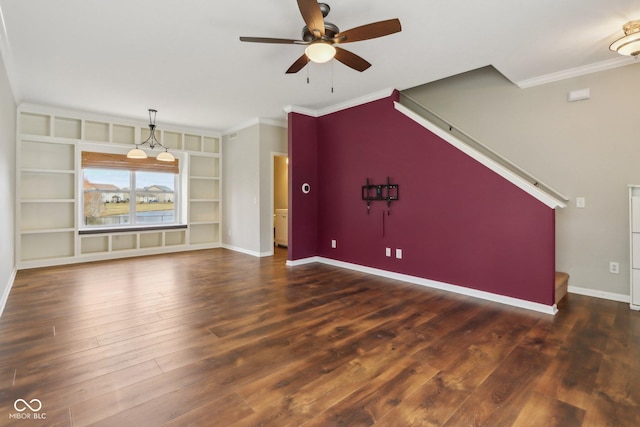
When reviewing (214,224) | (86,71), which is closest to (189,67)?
(86,71)

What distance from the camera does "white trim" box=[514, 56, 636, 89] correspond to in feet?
11.1

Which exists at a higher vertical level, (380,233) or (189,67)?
(189,67)

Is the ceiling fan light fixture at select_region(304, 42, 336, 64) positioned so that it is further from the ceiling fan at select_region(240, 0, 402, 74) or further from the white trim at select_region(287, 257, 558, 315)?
the white trim at select_region(287, 257, 558, 315)

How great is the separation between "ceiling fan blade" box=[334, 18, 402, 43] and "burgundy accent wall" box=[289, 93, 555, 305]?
199cm

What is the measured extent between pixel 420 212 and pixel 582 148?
1970 millimetres

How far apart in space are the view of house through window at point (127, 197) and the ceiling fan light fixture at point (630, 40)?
285 inches

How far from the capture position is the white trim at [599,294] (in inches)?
135

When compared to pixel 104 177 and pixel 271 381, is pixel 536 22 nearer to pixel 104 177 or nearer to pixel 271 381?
pixel 271 381

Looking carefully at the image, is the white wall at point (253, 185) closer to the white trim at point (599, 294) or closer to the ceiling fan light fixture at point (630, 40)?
the white trim at point (599, 294)

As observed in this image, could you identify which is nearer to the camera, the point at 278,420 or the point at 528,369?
the point at 278,420

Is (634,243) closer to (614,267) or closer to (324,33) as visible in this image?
(614,267)

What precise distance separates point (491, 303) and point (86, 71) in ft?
18.1

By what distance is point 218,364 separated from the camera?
2148 mm

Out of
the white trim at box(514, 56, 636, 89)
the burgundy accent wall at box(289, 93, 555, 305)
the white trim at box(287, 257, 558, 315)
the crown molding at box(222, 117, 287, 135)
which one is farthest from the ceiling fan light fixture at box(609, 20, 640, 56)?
the crown molding at box(222, 117, 287, 135)
